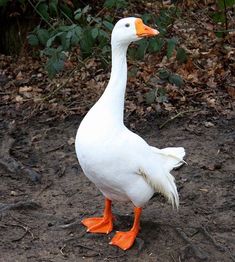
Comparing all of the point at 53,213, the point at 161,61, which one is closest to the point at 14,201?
the point at 53,213

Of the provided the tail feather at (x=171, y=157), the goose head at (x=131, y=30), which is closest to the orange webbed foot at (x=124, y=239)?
the tail feather at (x=171, y=157)

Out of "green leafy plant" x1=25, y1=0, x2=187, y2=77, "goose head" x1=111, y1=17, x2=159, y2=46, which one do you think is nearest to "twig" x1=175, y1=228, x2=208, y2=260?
"goose head" x1=111, y1=17, x2=159, y2=46

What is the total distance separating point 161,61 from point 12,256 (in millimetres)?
4043

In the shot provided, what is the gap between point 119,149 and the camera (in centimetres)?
357

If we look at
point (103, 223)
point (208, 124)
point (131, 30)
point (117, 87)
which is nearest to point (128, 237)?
point (103, 223)

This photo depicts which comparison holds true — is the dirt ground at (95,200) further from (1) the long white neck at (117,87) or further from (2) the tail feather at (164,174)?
(1) the long white neck at (117,87)

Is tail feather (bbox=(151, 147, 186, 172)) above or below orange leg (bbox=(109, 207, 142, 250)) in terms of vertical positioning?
above

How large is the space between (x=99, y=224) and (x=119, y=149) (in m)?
0.75

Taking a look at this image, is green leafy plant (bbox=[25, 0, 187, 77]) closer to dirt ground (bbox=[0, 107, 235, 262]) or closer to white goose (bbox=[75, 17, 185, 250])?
dirt ground (bbox=[0, 107, 235, 262])

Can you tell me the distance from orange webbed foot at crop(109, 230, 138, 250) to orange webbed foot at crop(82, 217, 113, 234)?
12 cm

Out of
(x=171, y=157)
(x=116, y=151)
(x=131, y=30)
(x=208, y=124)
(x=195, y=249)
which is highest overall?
(x=131, y=30)

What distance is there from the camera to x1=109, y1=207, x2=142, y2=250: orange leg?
3.88 m

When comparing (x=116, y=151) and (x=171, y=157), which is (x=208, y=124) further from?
(x=116, y=151)

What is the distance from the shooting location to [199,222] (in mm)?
4430
